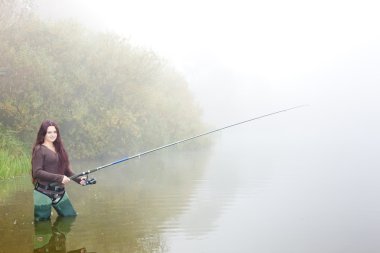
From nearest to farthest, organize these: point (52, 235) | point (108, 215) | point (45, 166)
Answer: point (52, 235) → point (45, 166) → point (108, 215)

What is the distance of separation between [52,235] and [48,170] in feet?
4.41

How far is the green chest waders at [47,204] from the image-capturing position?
11.0m

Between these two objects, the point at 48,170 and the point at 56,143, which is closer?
the point at 48,170

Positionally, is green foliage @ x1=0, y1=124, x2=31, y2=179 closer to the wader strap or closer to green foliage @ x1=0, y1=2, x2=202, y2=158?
green foliage @ x1=0, y1=2, x2=202, y2=158

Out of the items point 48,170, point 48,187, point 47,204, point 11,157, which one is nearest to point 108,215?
point 47,204

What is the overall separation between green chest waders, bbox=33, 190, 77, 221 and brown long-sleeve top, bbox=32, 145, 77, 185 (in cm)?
29

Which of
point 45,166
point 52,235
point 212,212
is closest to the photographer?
point 52,235

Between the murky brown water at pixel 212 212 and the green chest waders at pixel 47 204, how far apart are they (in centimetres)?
23

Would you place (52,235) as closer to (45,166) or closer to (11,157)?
(45,166)

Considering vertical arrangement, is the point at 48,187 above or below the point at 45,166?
below

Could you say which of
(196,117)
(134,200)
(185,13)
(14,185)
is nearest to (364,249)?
(134,200)

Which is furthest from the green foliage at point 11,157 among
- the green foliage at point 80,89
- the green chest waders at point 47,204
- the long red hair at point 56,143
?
the long red hair at point 56,143

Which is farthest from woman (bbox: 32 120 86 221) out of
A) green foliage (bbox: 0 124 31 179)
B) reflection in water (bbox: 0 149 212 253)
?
green foliage (bbox: 0 124 31 179)

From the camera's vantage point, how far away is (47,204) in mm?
11094
